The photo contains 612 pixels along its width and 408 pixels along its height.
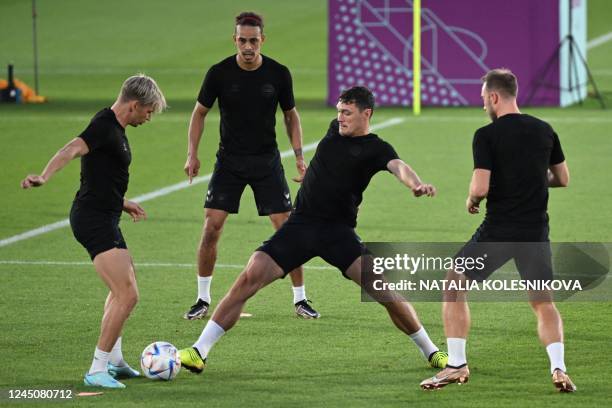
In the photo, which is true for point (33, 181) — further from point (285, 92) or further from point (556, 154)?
point (285, 92)

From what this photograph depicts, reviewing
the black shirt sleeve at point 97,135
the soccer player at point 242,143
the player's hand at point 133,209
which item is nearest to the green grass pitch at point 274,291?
the soccer player at point 242,143

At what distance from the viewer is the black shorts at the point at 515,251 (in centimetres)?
927

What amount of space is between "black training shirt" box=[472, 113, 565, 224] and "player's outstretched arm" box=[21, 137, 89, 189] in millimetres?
2551

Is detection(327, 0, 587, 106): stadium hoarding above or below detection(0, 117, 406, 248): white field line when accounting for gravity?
above

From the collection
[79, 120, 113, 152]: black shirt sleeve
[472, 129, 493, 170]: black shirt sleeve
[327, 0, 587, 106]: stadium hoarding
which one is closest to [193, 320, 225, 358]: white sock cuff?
[79, 120, 113, 152]: black shirt sleeve

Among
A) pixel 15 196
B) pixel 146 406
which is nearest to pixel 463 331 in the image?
pixel 146 406

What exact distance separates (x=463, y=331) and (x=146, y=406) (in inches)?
83.3

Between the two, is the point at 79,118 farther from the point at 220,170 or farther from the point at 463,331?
the point at 463,331

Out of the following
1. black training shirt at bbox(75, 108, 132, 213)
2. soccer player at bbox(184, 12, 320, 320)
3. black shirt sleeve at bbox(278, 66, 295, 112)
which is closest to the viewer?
black training shirt at bbox(75, 108, 132, 213)

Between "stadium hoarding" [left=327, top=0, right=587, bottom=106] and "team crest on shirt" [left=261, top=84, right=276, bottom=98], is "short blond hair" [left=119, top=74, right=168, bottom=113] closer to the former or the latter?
"team crest on shirt" [left=261, top=84, right=276, bottom=98]

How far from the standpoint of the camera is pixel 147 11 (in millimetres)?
46781

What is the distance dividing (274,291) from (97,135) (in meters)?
4.22

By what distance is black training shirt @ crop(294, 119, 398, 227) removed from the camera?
974 centimetres

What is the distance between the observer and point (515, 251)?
9.30m
